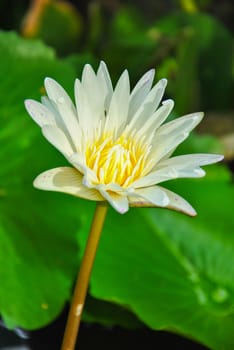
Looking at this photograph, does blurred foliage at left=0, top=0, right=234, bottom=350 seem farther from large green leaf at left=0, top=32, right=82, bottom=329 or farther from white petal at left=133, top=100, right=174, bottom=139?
white petal at left=133, top=100, right=174, bottom=139

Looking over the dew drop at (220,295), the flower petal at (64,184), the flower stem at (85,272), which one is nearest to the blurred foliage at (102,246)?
the dew drop at (220,295)

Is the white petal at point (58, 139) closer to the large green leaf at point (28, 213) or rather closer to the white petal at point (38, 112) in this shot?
the white petal at point (38, 112)

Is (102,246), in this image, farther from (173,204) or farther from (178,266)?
(173,204)

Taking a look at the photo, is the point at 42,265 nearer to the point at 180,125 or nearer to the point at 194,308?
the point at 194,308

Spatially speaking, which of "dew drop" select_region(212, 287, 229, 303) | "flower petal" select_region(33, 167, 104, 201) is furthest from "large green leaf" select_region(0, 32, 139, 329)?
"flower petal" select_region(33, 167, 104, 201)

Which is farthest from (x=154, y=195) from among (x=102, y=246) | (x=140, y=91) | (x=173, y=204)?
(x=102, y=246)
